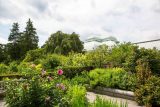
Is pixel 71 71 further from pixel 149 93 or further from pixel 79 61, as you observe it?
pixel 149 93

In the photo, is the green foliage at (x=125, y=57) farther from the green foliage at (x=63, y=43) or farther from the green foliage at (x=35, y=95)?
the green foliage at (x=63, y=43)

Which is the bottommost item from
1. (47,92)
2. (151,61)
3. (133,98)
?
(133,98)

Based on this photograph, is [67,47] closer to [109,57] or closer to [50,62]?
[50,62]

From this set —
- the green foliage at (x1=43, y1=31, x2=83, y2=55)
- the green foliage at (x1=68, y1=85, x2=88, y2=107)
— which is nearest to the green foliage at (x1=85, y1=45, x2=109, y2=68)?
the green foliage at (x1=68, y1=85, x2=88, y2=107)

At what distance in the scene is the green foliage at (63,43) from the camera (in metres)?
36.0

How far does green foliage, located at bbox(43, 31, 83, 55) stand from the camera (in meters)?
36.0

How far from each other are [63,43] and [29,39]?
10279 mm

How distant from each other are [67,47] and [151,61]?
83.3 feet

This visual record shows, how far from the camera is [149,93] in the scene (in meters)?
8.87

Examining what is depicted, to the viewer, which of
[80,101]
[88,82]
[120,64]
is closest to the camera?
[80,101]

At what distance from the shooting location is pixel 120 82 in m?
11.1

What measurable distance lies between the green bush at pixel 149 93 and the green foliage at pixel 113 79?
985mm

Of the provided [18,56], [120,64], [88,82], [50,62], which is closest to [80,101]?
[88,82]

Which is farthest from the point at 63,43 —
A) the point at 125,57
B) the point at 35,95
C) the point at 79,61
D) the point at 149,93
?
the point at 35,95
